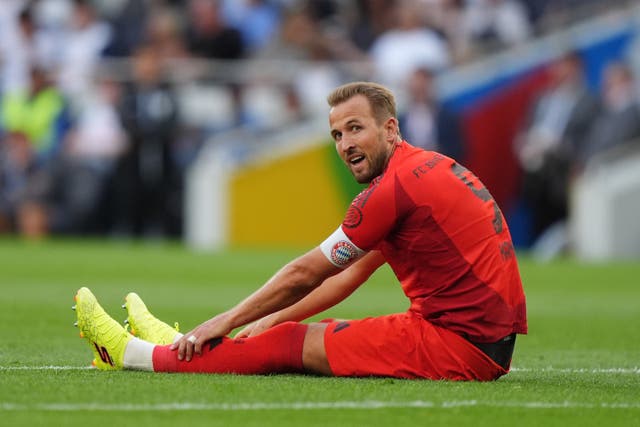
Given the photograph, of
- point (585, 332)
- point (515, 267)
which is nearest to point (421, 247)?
point (515, 267)

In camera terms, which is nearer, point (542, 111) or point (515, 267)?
point (515, 267)

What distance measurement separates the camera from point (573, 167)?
20734 millimetres

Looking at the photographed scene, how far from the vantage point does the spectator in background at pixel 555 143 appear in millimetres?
20859

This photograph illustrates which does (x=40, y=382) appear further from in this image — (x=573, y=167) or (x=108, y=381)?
(x=573, y=167)

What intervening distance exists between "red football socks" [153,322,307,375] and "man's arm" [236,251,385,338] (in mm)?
447

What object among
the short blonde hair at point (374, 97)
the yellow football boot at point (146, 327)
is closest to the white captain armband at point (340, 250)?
the short blonde hair at point (374, 97)

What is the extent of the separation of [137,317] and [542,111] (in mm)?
14885

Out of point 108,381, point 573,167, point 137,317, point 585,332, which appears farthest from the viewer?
point 573,167

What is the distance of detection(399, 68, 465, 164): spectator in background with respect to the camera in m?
20.7

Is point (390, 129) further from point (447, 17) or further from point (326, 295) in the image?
point (447, 17)

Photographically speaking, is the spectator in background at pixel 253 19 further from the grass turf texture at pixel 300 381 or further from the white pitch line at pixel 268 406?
the white pitch line at pixel 268 406

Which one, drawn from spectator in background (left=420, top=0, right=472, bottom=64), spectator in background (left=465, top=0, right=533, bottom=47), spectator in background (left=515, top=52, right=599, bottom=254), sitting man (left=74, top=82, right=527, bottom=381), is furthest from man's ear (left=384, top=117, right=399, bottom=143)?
spectator in background (left=420, top=0, right=472, bottom=64)

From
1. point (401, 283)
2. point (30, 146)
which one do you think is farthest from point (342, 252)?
point (30, 146)

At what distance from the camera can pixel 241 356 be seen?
7.09 metres
